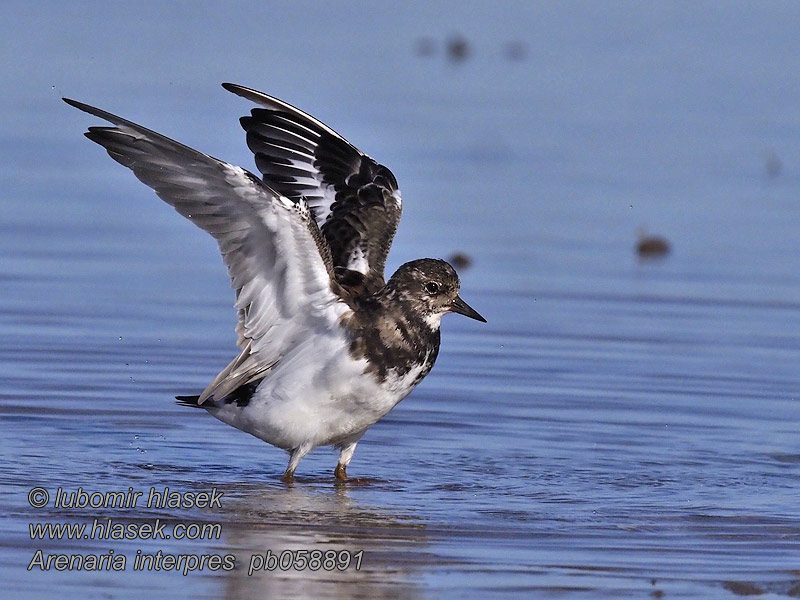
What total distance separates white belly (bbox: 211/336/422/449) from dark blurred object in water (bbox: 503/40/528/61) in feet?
36.1

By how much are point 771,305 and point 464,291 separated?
208 centimetres

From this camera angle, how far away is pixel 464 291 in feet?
37.9

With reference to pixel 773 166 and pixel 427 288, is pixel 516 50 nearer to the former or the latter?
pixel 773 166

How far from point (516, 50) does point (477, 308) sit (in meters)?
8.00

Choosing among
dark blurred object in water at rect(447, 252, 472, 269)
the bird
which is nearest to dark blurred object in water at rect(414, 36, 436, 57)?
dark blurred object in water at rect(447, 252, 472, 269)

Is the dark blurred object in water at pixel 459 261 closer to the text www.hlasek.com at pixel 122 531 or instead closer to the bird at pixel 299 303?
the bird at pixel 299 303

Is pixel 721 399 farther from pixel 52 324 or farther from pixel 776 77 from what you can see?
pixel 776 77

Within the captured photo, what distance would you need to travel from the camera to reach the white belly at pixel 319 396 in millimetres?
7883

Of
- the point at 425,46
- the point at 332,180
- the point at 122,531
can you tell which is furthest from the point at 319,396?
the point at 425,46

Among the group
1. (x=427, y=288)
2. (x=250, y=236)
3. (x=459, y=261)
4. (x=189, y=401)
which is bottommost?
(x=189, y=401)

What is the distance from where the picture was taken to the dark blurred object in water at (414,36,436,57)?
1883 centimetres

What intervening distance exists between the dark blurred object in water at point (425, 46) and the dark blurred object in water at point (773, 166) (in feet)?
16.8

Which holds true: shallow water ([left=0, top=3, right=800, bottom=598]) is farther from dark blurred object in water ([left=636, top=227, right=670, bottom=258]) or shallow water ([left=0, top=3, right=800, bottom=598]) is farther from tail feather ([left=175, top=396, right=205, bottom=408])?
tail feather ([left=175, top=396, right=205, bottom=408])

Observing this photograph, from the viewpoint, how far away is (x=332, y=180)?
9.27 metres
